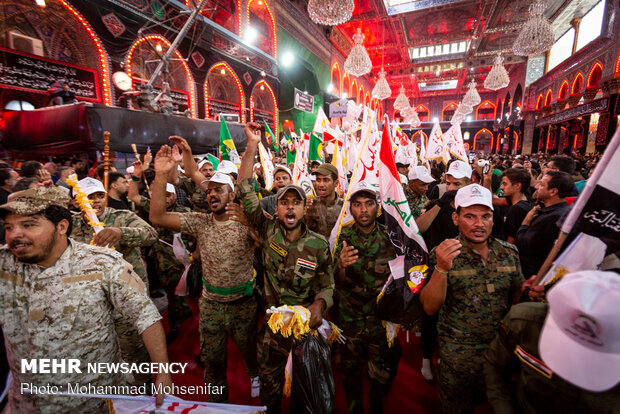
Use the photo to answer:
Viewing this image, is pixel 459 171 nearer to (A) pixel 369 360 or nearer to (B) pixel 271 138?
(A) pixel 369 360

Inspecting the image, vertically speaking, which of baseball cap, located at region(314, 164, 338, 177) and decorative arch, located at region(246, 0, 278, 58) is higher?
decorative arch, located at region(246, 0, 278, 58)

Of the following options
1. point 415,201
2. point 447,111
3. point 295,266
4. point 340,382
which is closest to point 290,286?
point 295,266

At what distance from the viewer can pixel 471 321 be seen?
1881 millimetres

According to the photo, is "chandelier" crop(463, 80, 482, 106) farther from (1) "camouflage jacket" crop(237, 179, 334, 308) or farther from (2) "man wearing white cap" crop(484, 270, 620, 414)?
(2) "man wearing white cap" crop(484, 270, 620, 414)

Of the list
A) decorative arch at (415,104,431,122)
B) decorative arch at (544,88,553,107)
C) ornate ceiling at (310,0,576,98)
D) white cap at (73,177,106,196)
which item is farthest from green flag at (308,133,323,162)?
decorative arch at (415,104,431,122)

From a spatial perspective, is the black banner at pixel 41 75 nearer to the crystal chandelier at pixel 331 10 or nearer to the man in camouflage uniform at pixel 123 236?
the man in camouflage uniform at pixel 123 236

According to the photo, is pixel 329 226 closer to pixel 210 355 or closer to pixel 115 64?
pixel 210 355

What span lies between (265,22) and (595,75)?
17221 millimetres

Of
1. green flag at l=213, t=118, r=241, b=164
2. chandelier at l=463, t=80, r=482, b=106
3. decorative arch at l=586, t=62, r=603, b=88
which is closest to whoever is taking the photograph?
green flag at l=213, t=118, r=241, b=164

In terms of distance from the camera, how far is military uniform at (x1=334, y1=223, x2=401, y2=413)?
7.50ft

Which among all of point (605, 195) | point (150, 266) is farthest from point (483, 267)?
point (150, 266)

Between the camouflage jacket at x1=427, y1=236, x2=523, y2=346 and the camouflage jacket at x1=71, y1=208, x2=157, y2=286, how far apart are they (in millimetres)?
2693

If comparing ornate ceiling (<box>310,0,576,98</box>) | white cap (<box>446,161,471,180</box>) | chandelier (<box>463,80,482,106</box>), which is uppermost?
ornate ceiling (<box>310,0,576,98</box>)

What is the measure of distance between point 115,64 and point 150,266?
739cm
